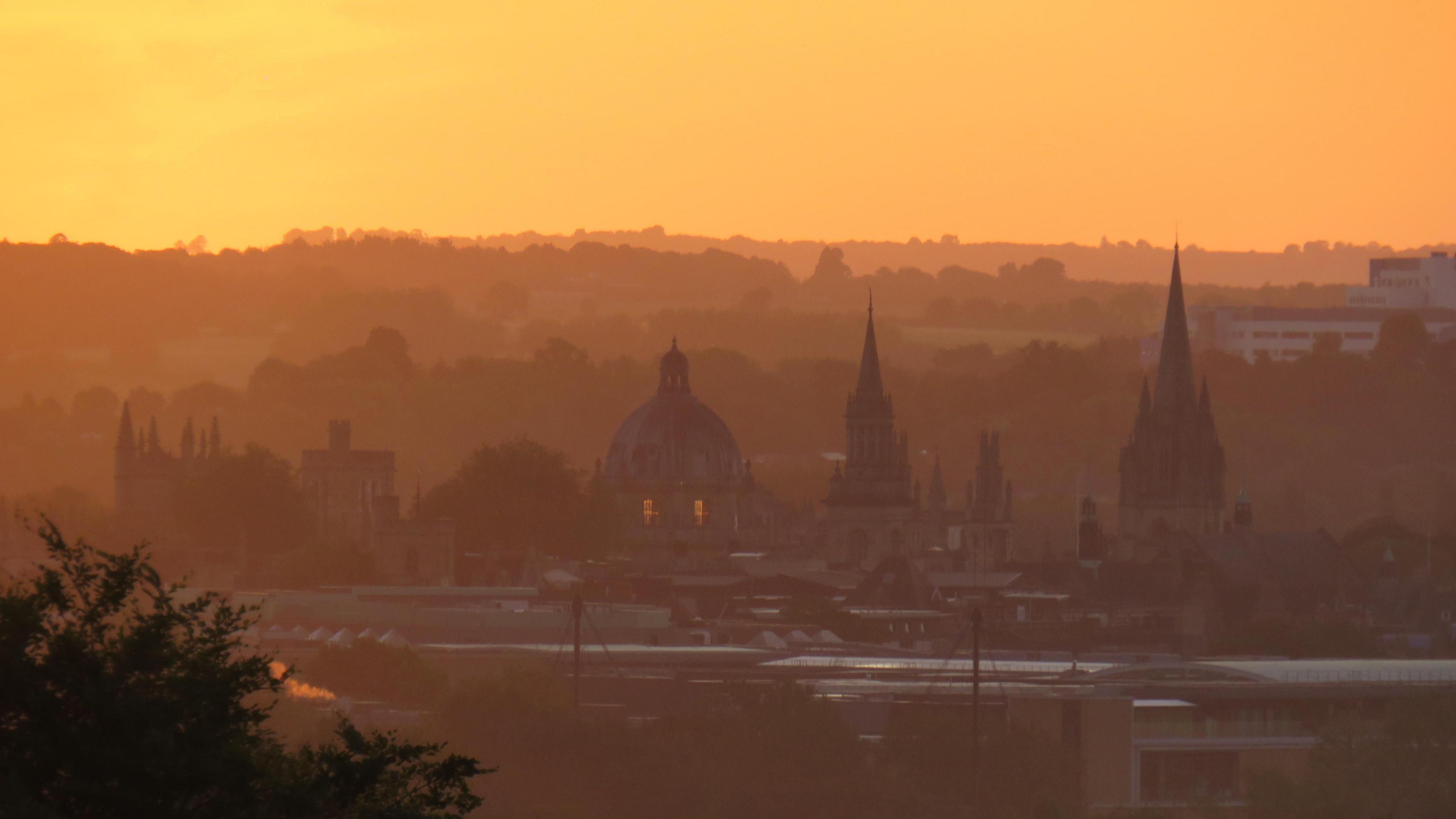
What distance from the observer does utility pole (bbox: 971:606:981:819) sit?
77500mm

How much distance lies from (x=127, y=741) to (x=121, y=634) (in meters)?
1.50

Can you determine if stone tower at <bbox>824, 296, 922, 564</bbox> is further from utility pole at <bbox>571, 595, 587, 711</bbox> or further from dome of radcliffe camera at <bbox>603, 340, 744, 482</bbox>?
utility pole at <bbox>571, 595, 587, 711</bbox>

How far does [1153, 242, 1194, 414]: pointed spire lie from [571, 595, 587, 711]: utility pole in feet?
235

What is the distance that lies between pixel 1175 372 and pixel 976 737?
102 metres

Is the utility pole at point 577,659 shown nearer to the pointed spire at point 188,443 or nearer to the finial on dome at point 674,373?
the finial on dome at point 674,373

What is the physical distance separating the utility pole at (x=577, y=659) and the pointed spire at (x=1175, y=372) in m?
71.7

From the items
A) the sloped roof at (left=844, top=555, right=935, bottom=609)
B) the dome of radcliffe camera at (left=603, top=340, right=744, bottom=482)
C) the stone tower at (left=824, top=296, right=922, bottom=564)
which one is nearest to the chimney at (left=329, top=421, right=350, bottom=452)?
the dome of radcliffe camera at (left=603, top=340, right=744, bottom=482)

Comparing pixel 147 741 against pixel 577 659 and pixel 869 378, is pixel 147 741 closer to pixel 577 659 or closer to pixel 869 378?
pixel 577 659

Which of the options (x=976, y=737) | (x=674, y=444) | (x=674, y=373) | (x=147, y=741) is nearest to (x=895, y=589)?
(x=674, y=444)

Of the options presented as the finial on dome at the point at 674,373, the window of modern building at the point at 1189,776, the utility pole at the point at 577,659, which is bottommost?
the window of modern building at the point at 1189,776

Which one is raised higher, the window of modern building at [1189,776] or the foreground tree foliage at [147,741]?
the foreground tree foliage at [147,741]

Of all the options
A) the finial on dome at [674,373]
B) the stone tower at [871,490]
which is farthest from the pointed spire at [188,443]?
the stone tower at [871,490]

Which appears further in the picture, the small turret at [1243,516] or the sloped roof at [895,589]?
the small turret at [1243,516]

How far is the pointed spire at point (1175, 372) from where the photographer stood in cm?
18062
